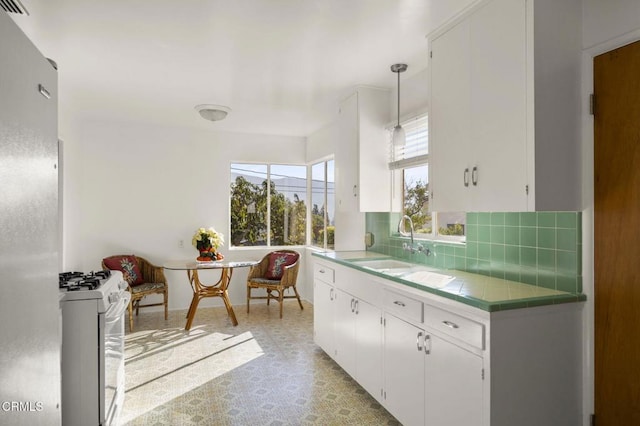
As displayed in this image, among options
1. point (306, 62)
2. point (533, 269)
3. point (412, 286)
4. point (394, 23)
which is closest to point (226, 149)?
point (306, 62)

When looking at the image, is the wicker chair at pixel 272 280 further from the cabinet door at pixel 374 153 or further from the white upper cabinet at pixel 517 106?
the white upper cabinet at pixel 517 106

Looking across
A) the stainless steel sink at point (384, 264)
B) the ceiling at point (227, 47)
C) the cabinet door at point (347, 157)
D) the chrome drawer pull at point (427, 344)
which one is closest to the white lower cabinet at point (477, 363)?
the chrome drawer pull at point (427, 344)

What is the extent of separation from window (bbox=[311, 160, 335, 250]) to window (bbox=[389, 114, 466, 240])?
1950 millimetres

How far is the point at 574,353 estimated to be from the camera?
1982 mm

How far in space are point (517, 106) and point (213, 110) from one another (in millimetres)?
3120

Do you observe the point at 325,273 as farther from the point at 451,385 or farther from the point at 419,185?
the point at 451,385

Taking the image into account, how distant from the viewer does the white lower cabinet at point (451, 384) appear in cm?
184

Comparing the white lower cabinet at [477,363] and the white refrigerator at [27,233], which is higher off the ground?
the white refrigerator at [27,233]

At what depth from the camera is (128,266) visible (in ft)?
16.0

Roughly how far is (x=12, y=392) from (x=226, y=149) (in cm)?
509

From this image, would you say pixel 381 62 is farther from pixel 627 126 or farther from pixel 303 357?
pixel 303 357

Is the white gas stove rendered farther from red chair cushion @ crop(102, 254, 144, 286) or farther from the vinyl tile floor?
red chair cushion @ crop(102, 254, 144, 286)

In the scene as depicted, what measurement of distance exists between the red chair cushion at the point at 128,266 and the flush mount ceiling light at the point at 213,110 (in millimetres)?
2125

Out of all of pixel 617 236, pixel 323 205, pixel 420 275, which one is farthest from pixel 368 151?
pixel 323 205
